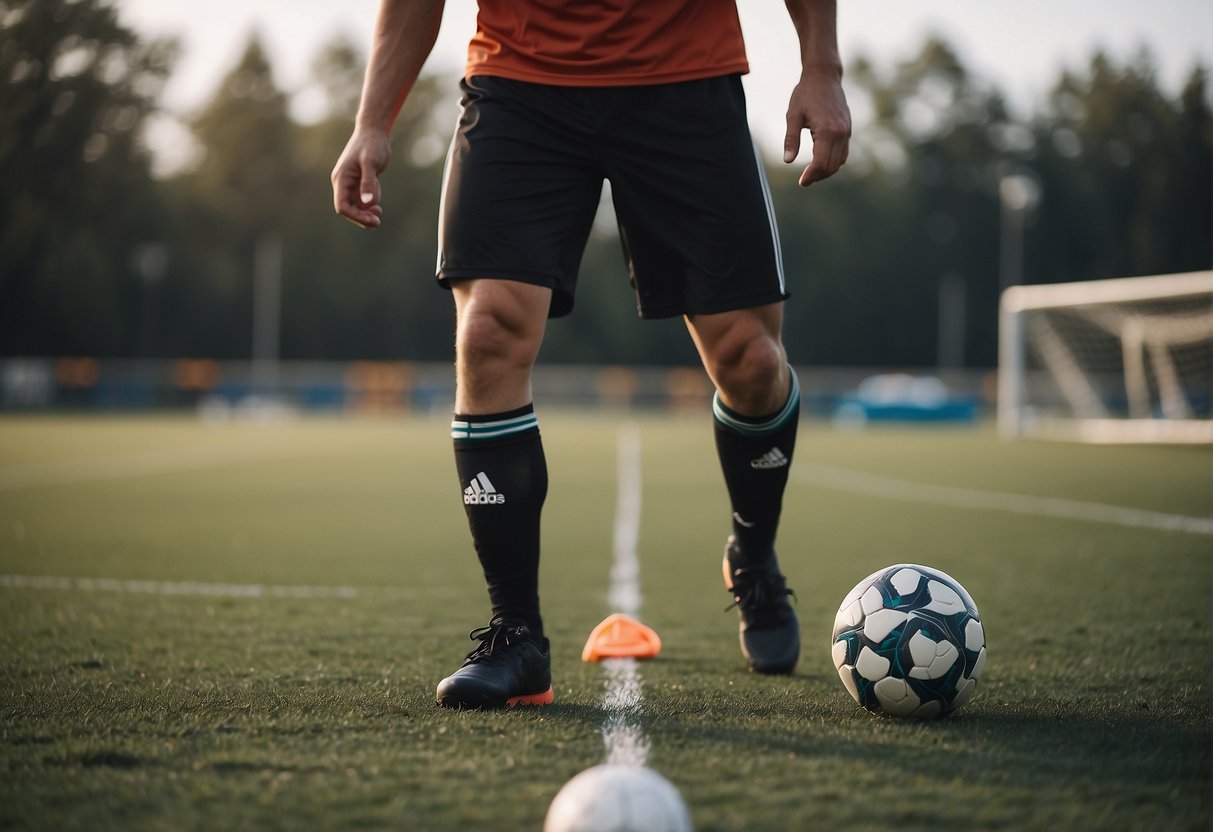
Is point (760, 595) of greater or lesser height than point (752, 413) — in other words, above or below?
below

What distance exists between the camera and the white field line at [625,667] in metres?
2.04

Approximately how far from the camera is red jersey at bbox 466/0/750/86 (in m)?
2.57

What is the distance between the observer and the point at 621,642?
3.07 metres

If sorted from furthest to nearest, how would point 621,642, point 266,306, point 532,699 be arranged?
point 266,306, point 621,642, point 532,699

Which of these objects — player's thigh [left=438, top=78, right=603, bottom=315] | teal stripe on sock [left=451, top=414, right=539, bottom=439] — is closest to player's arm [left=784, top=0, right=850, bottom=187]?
player's thigh [left=438, top=78, right=603, bottom=315]

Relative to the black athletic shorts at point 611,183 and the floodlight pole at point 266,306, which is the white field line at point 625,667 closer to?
the black athletic shorts at point 611,183

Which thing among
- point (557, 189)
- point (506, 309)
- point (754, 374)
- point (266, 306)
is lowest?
point (754, 374)

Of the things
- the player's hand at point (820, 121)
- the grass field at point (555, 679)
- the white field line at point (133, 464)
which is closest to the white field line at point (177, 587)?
the grass field at point (555, 679)

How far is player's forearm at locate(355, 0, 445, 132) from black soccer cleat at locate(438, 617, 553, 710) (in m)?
1.16

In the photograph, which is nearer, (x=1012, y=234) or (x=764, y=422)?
(x=764, y=422)

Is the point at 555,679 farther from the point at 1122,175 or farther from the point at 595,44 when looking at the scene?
the point at 1122,175

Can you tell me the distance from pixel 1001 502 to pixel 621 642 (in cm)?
523

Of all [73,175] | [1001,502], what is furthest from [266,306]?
[1001,502]

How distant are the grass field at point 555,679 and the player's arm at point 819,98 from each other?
1188 mm
